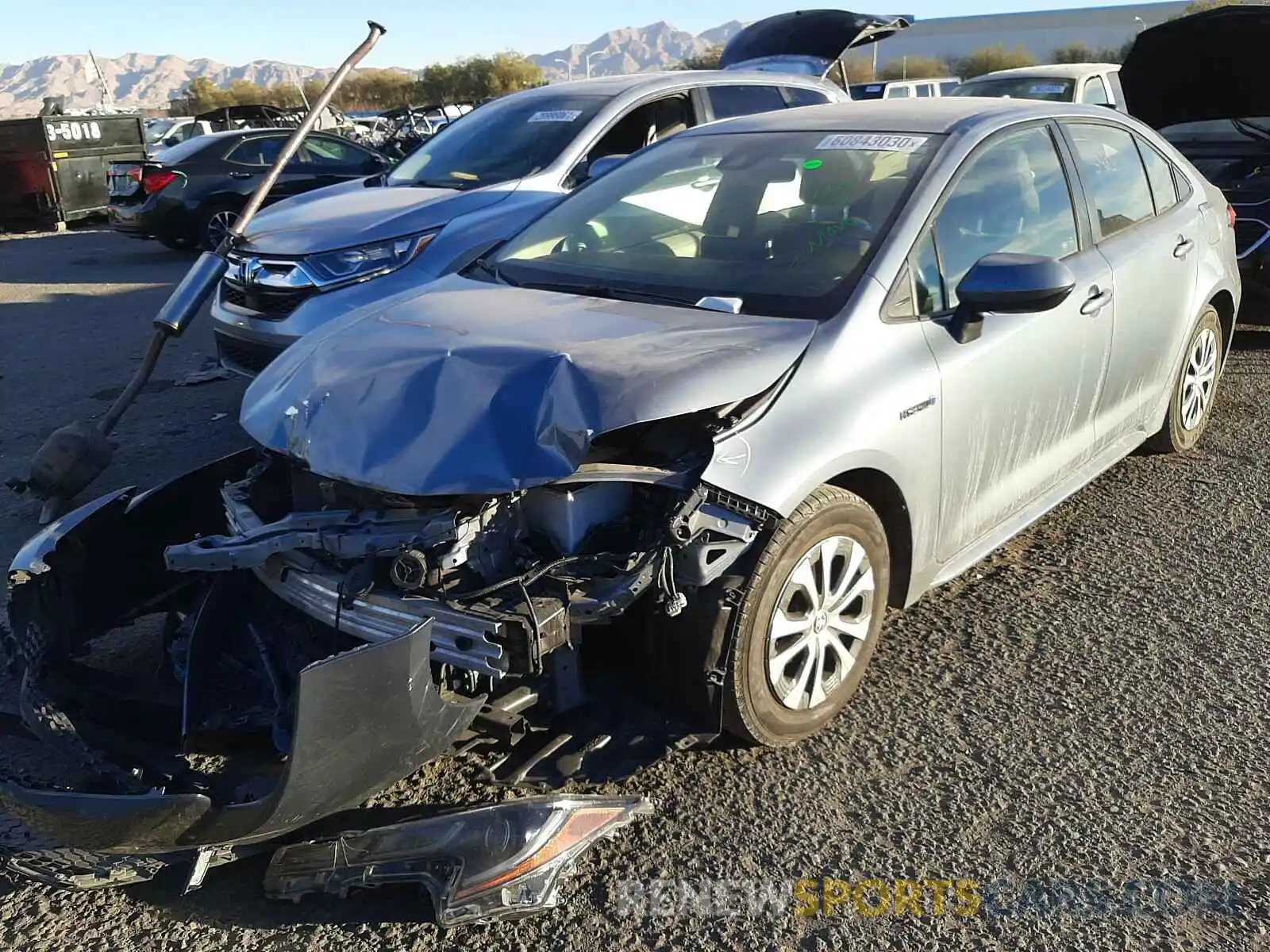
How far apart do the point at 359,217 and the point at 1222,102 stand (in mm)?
6258

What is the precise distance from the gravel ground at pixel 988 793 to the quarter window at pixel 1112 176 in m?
1.28

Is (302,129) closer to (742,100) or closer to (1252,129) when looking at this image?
(742,100)

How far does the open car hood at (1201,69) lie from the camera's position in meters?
7.00

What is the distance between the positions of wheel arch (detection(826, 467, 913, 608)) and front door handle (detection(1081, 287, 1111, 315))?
1.22 m

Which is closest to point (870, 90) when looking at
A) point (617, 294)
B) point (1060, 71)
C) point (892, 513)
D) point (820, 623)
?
point (1060, 71)

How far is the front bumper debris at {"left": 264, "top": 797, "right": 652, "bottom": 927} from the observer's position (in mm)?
2289

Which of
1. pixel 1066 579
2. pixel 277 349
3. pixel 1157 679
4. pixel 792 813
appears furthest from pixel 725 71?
pixel 792 813

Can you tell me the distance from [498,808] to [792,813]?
2.66 ft

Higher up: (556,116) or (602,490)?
(556,116)

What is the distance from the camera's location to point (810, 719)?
2.97m

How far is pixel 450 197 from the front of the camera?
5906 millimetres

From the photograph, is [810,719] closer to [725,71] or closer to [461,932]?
[461,932]

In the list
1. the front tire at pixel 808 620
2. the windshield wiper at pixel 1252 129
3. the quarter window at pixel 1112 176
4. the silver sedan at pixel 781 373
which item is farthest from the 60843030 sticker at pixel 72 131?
the front tire at pixel 808 620

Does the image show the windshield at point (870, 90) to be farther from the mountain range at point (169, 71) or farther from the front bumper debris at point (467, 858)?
the mountain range at point (169, 71)
